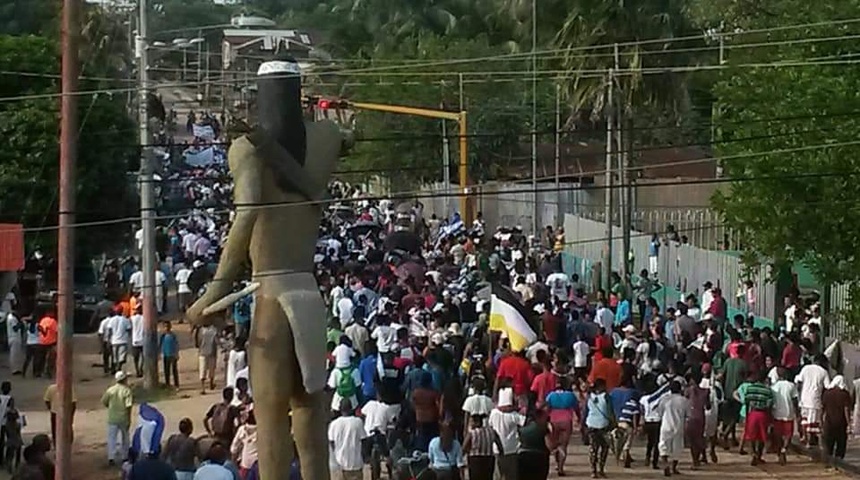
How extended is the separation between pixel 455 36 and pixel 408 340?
49314mm

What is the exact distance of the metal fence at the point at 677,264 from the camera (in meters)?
33.1

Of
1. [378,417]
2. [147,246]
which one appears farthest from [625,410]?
[147,246]

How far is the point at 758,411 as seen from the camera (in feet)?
73.1

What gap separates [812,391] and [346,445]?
22.8 feet

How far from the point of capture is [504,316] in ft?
76.0

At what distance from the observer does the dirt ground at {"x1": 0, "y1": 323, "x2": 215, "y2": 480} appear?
75.0 feet

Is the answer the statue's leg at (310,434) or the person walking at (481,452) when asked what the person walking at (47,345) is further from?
the statue's leg at (310,434)

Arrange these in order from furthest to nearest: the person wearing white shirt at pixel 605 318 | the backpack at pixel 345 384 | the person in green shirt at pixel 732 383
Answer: the person wearing white shirt at pixel 605 318
the person in green shirt at pixel 732 383
the backpack at pixel 345 384

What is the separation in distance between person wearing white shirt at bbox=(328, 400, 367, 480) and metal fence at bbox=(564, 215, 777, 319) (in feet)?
47.0

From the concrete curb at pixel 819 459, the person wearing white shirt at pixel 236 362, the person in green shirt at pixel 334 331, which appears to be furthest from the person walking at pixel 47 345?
the concrete curb at pixel 819 459

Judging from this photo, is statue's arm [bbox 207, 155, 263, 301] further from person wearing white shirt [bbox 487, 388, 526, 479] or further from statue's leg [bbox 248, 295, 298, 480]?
person wearing white shirt [bbox 487, 388, 526, 479]

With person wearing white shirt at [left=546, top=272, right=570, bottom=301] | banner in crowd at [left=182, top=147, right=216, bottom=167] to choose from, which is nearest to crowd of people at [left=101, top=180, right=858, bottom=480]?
person wearing white shirt at [left=546, top=272, right=570, bottom=301]

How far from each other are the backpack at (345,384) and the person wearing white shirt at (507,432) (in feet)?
7.71

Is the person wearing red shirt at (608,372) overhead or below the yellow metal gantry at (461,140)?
below
